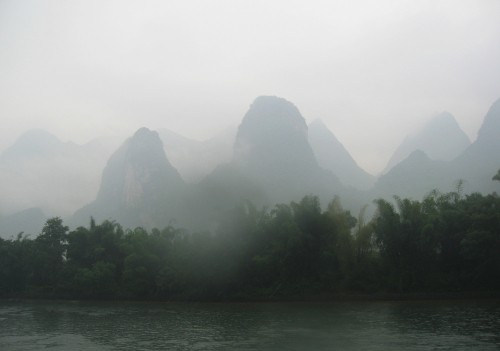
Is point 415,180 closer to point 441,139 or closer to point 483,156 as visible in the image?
point 483,156

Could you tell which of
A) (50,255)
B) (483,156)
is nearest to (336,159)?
(483,156)

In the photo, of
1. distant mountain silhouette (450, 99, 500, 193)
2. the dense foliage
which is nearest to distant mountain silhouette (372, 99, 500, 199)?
distant mountain silhouette (450, 99, 500, 193)

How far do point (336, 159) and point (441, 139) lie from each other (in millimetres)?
22592

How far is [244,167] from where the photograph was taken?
7238 cm

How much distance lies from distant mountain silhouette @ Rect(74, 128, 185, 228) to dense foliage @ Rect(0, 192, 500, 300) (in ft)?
105

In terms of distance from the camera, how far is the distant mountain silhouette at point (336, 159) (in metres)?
95.7

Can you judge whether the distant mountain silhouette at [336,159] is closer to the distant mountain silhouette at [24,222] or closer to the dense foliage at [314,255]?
the distant mountain silhouette at [24,222]

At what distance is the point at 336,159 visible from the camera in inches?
3989

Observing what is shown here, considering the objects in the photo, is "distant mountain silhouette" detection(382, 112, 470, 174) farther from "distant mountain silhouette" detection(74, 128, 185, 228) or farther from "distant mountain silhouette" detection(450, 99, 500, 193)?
"distant mountain silhouette" detection(74, 128, 185, 228)

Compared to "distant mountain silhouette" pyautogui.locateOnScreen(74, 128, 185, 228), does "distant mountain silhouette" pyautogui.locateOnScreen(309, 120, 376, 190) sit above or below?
above

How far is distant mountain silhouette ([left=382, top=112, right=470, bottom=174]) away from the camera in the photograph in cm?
8695

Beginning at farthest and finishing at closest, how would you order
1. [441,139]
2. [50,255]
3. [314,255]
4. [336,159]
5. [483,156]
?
[336,159]
[441,139]
[483,156]
[50,255]
[314,255]

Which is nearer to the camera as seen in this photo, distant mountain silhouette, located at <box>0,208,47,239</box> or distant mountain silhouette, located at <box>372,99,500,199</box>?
distant mountain silhouette, located at <box>372,99,500,199</box>

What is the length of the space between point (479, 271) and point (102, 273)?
81.3ft
